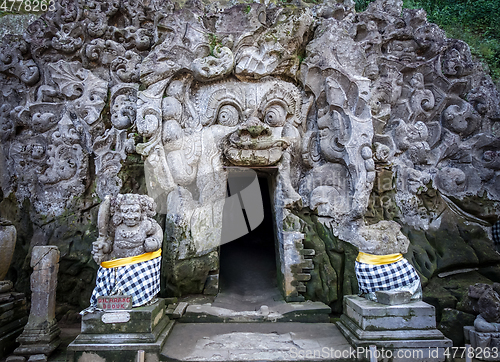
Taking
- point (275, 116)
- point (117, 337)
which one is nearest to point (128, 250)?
point (117, 337)

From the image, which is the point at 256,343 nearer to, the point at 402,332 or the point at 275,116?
the point at 402,332

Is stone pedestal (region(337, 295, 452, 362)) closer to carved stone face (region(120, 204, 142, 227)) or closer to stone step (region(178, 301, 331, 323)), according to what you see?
stone step (region(178, 301, 331, 323))

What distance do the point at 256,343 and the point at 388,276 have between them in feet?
5.82

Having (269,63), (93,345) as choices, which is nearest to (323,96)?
(269,63)

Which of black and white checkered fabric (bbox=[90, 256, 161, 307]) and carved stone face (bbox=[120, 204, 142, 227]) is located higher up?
carved stone face (bbox=[120, 204, 142, 227])

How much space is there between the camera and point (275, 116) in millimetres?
5977

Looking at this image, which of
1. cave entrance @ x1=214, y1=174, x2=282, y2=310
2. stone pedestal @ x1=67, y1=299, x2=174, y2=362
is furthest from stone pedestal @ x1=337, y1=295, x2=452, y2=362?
stone pedestal @ x1=67, y1=299, x2=174, y2=362

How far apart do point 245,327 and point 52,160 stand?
4788 millimetres

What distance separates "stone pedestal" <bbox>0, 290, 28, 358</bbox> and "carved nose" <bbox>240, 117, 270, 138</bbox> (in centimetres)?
416

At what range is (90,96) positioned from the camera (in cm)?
673

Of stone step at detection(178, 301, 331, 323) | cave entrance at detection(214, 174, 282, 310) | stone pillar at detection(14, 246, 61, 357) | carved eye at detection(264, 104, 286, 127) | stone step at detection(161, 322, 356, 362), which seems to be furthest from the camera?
carved eye at detection(264, 104, 286, 127)

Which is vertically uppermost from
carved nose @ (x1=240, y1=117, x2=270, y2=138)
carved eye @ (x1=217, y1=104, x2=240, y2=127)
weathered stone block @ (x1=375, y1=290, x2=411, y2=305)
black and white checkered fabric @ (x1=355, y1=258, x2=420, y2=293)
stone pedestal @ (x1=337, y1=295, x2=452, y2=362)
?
carved eye @ (x1=217, y1=104, x2=240, y2=127)

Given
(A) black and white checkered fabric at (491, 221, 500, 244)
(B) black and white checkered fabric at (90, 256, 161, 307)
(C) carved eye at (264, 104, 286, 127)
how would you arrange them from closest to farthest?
(B) black and white checkered fabric at (90, 256, 161, 307), (C) carved eye at (264, 104, 286, 127), (A) black and white checkered fabric at (491, 221, 500, 244)

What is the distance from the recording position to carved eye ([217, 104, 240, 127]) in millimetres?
6000
